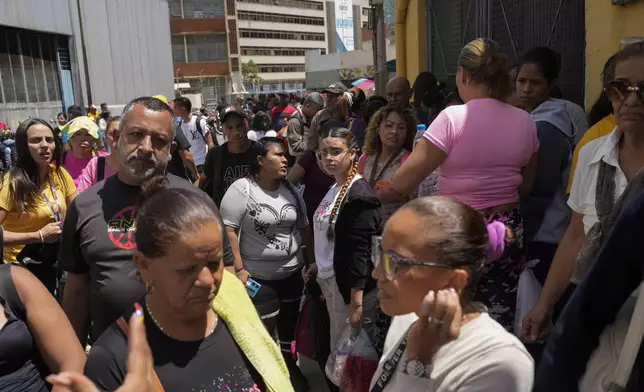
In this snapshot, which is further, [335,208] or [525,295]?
[335,208]

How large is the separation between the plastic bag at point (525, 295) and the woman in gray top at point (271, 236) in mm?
1674

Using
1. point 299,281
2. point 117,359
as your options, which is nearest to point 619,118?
point 117,359

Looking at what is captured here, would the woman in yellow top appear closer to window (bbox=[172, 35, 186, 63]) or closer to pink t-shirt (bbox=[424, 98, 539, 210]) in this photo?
pink t-shirt (bbox=[424, 98, 539, 210])

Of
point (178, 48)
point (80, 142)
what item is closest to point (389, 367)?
point (80, 142)

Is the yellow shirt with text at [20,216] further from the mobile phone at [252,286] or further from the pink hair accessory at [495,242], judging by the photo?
the pink hair accessory at [495,242]

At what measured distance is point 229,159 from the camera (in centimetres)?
512

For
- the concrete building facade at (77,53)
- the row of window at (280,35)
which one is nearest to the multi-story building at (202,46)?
the row of window at (280,35)

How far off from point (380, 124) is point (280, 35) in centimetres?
7948

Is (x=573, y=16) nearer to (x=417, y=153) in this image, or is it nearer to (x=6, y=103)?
(x=417, y=153)

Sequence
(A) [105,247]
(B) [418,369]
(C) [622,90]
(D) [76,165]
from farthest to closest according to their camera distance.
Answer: (D) [76,165]
(A) [105,247]
(C) [622,90]
(B) [418,369]

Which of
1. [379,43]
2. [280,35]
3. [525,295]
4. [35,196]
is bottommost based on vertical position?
[525,295]

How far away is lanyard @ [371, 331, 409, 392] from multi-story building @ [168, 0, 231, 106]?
61.3 metres

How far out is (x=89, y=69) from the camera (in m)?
19.5

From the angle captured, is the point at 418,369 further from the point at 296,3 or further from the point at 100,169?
the point at 296,3
